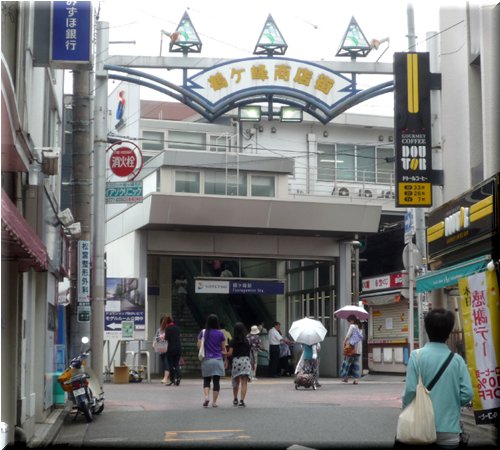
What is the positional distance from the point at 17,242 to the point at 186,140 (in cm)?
2950

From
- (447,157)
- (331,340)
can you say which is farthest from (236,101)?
(331,340)

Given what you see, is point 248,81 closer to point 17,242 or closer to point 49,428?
point 49,428

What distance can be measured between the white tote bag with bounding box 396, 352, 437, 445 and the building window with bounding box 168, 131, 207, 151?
1198 inches

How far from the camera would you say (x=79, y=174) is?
16.5m

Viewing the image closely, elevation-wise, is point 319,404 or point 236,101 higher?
point 236,101

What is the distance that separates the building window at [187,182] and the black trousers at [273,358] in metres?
5.86

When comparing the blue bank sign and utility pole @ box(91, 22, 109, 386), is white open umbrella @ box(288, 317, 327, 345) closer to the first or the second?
utility pole @ box(91, 22, 109, 386)

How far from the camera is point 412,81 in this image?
17.6 m

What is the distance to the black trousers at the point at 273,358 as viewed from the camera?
29641mm

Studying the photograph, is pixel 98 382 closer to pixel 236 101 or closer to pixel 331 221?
pixel 236 101

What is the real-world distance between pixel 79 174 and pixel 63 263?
162 cm

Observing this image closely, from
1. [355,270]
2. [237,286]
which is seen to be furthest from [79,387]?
[355,270]

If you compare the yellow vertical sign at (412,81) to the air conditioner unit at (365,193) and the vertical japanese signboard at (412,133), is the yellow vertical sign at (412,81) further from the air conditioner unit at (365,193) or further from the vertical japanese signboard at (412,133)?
the air conditioner unit at (365,193)

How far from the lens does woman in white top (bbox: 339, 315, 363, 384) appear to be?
25.1m
